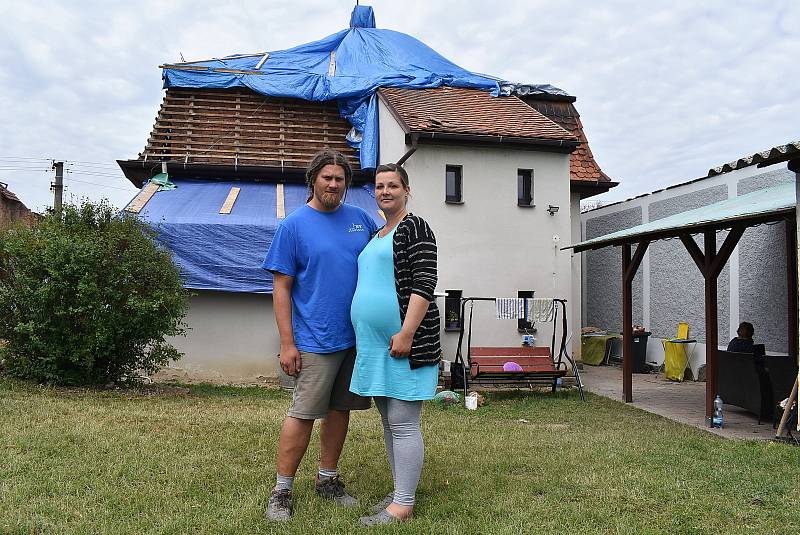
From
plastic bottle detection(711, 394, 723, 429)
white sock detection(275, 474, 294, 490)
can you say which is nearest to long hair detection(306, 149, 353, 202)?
white sock detection(275, 474, 294, 490)

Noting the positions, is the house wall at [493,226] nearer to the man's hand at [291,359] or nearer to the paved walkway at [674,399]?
the paved walkway at [674,399]

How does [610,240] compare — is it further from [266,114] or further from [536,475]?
[266,114]

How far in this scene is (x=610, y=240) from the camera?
32.9 ft

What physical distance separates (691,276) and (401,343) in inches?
508

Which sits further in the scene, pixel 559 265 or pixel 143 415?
pixel 559 265

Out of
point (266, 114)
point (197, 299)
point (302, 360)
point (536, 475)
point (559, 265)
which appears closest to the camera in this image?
point (302, 360)

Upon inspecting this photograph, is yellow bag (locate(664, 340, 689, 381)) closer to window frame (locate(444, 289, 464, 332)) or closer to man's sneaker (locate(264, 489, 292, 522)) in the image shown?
window frame (locate(444, 289, 464, 332))

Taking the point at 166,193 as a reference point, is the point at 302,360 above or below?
below

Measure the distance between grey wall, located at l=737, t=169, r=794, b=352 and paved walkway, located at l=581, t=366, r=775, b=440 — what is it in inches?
61.6

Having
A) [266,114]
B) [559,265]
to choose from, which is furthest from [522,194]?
[266,114]

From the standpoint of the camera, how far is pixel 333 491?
4.43 meters

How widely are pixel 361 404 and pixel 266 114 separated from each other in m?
12.6

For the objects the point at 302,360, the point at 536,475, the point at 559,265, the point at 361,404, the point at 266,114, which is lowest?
the point at 536,475

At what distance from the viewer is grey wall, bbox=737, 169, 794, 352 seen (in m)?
12.5
